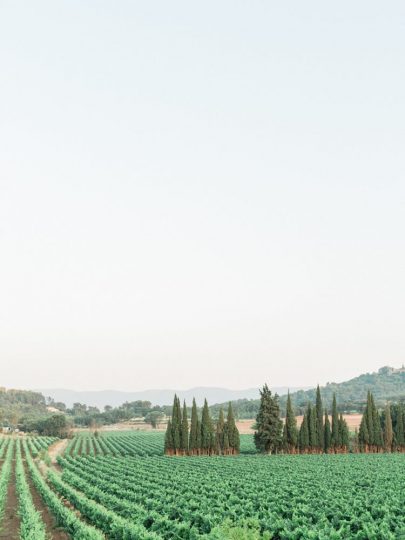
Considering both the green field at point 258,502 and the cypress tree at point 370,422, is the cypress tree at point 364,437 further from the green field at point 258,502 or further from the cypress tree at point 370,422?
the green field at point 258,502

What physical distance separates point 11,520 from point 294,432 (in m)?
59.3

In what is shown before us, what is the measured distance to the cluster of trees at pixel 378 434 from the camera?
94.0 metres

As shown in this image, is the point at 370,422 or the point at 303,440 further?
the point at 370,422

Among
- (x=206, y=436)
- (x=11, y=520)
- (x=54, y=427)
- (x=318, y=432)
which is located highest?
(x=318, y=432)

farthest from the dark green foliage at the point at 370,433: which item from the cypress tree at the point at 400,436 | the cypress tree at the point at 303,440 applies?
the cypress tree at the point at 303,440

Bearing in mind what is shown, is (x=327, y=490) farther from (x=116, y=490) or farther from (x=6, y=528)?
(x=6, y=528)

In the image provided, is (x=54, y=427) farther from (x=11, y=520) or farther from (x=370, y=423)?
(x=11, y=520)

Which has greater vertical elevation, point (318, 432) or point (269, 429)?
point (269, 429)

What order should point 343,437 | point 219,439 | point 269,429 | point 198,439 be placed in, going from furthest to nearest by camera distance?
point 343,437 < point 219,439 < point 198,439 < point 269,429

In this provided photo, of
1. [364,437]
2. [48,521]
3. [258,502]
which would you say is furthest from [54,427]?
[258,502]

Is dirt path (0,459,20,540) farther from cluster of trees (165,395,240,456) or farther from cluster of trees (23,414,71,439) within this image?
cluster of trees (23,414,71,439)

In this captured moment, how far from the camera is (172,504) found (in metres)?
30.7

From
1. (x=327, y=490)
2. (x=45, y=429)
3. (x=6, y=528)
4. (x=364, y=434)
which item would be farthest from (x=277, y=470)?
(x=45, y=429)

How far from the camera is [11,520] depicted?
35.2 metres
